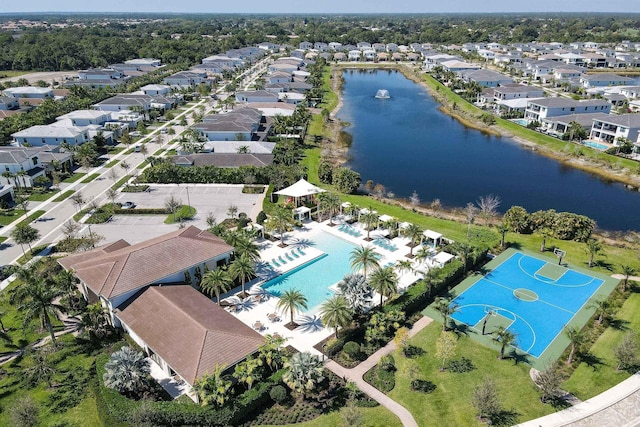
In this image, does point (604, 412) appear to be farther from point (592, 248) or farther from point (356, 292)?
point (592, 248)

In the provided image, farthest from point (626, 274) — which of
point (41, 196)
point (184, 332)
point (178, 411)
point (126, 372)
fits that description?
point (41, 196)

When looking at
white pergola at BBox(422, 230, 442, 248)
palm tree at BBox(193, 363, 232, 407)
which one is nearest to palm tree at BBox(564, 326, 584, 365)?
white pergola at BBox(422, 230, 442, 248)

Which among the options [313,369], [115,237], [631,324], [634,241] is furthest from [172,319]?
[634,241]

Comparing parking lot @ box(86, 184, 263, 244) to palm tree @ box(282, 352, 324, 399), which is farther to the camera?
parking lot @ box(86, 184, 263, 244)

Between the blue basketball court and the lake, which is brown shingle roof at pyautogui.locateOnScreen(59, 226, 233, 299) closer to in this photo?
the blue basketball court

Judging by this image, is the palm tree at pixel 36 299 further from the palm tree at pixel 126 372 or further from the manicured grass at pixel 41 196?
the manicured grass at pixel 41 196

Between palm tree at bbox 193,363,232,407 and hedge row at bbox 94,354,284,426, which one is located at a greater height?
palm tree at bbox 193,363,232,407

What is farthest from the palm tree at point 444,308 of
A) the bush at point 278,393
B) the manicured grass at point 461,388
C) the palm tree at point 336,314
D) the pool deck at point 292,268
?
the bush at point 278,393

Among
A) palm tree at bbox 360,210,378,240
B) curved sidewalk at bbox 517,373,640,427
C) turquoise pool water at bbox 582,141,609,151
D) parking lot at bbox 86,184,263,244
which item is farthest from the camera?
turquoise pool water at bbox 582,141,609,151
